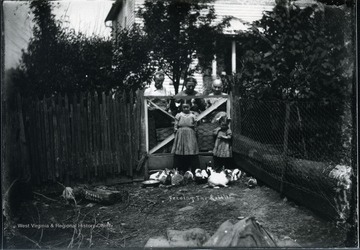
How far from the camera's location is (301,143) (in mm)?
3512

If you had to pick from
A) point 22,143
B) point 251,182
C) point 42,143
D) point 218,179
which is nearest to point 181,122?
point 218,179

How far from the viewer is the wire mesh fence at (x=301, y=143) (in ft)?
10.8

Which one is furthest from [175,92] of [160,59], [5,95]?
[5,95]

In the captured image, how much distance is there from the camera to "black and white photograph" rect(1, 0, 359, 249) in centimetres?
332

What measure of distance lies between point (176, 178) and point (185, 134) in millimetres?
477

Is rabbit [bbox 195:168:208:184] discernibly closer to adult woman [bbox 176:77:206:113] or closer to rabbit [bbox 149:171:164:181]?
rabbit [bbox 149:171:164:181]

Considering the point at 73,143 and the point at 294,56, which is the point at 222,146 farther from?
the point at 73,143

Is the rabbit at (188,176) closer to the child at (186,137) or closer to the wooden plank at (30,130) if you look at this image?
the child at (186,137)

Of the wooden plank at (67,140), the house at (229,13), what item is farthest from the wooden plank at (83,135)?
the house at (229,13)

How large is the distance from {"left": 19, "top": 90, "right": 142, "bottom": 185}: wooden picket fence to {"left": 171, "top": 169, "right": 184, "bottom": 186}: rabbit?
17.2 inches

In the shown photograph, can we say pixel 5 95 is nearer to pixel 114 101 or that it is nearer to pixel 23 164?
pixel 23 164

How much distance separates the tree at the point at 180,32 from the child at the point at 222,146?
0.65m

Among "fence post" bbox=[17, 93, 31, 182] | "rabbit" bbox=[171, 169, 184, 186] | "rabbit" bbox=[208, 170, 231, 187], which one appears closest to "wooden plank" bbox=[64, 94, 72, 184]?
"fence post" bbox=[17, 93, 31, 182]

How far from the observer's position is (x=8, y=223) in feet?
11.2
